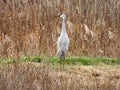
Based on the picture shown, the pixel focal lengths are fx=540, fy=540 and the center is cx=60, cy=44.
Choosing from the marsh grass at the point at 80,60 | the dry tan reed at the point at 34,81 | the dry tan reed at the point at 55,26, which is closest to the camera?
the dry tan reed at the point at 34,81

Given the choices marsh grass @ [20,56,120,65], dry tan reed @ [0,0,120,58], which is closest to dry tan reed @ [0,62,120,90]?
marsh grass @ [20,56,120,65]

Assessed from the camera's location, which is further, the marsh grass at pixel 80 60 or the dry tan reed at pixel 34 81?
the marsh grass at pixel 80 60

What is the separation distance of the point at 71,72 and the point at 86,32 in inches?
132

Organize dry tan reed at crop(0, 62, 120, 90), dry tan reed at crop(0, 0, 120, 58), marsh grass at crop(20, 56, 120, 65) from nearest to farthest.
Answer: dry tan reed at crop(0, 62, 120, 90) → marsh grass at crop(20, 56, 120, 65) → dry tan reed at crop(0, 0, 120, 58)

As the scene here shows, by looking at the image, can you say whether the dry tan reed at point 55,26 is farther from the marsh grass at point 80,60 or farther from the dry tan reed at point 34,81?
the dry tan reed at point 34,81

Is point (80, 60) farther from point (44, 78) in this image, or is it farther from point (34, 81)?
point (34, 81)

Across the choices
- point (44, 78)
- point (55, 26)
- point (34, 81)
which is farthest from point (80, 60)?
point (34, 81)

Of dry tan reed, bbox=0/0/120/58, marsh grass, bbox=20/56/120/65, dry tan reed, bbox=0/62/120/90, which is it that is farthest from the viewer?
dry tan reed, bbox=0/0/120/58

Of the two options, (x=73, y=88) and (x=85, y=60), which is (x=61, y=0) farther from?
(x=73, y=88)

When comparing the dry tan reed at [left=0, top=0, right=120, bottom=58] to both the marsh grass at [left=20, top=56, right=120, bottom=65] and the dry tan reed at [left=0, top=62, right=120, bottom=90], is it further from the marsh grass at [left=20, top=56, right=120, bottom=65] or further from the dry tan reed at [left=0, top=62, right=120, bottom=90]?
the dry tan reed at [left=0, top=62, right=120, bottom=90]

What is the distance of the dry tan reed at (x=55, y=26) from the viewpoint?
14148mm

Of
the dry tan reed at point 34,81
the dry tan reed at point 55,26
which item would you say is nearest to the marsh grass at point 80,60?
the dry tan reed at point 55,26

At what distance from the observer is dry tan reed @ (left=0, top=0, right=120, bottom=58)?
14.1 metres

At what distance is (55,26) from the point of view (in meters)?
14.8
